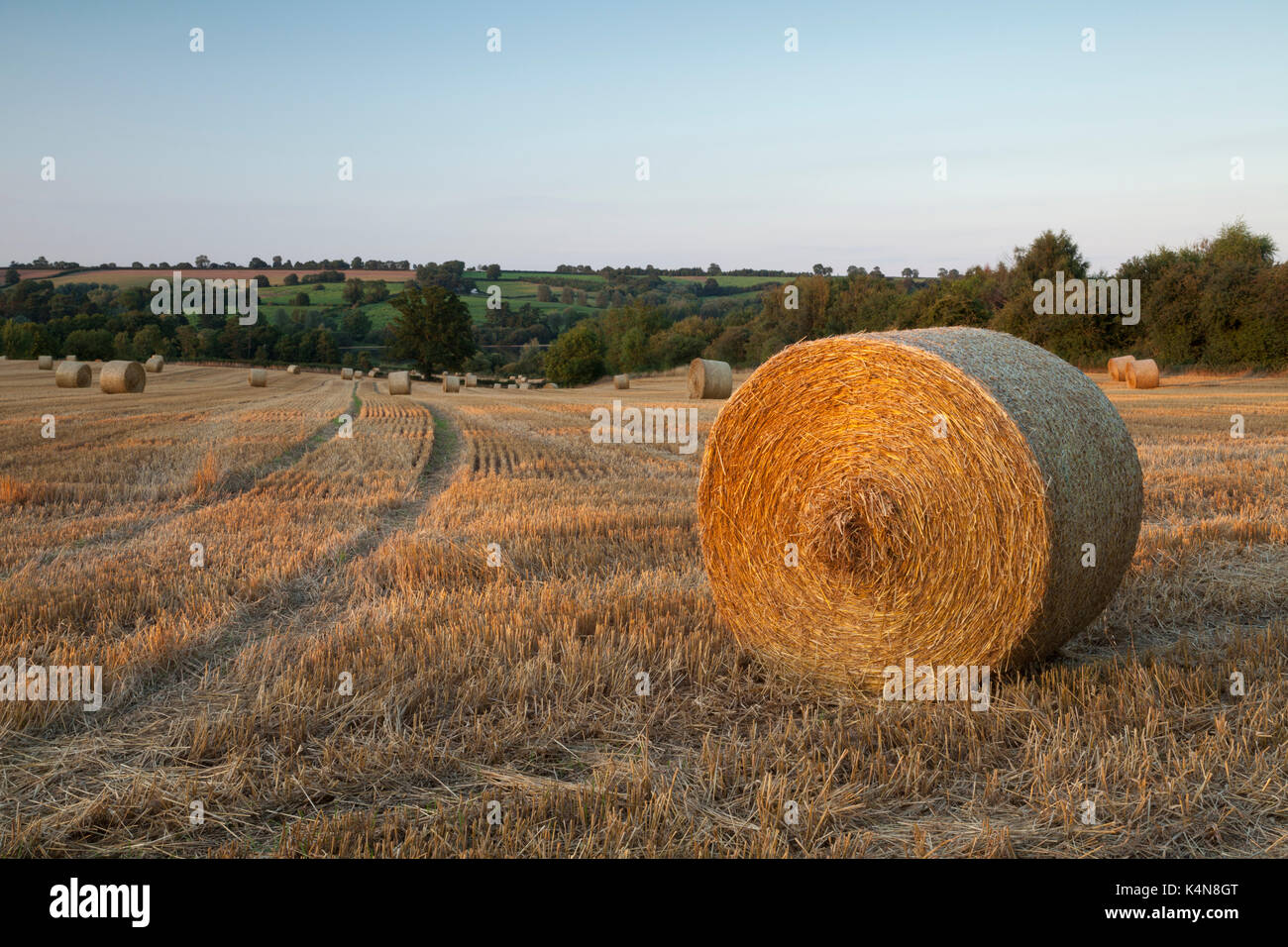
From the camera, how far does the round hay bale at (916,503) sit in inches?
168

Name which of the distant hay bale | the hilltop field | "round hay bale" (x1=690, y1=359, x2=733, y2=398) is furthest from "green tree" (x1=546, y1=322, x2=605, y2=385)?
the hilltop field

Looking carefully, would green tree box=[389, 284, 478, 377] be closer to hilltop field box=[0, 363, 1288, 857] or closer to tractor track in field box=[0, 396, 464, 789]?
hilltop field box=[0, 363, 1288, 857]

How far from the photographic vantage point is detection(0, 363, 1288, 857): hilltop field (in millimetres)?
3057

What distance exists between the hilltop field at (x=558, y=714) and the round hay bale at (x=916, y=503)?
0.30 m

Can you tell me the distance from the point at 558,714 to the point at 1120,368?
1510 inches

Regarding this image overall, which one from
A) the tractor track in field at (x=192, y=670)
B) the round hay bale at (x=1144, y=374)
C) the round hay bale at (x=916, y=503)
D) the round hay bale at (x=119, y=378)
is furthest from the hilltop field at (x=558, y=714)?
the round hay bale at (x=1144, y=374)

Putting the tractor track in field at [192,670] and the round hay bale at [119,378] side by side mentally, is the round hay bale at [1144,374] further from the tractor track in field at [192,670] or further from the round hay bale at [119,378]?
the round hay bale at [119,378]

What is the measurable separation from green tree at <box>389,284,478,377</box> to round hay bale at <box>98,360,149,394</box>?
42960 mm

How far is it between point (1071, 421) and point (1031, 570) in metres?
0.88

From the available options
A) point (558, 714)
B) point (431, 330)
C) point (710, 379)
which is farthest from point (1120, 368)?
point (431, 330)

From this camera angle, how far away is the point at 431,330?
74312mm
